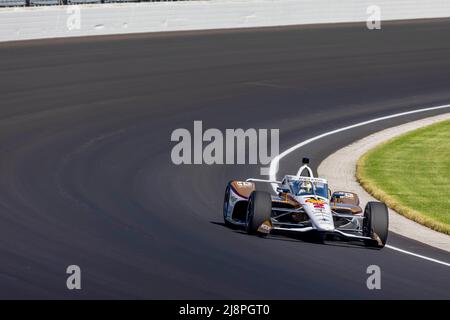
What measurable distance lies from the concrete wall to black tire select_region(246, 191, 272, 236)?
1941 centimetres

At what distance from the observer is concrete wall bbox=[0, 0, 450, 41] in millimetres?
35938

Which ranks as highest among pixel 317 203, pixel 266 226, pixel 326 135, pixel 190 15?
pixel 190 15

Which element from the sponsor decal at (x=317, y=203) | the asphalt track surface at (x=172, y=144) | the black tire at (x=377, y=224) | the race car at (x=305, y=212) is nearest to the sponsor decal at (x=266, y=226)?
the race car at (x=305, y=212)

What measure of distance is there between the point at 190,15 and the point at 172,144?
1582cm

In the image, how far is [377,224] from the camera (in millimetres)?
17078

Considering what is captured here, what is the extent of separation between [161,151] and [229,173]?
214 centimetres

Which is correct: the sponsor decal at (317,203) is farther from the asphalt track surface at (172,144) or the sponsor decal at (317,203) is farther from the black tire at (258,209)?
the black tire at (258,209)

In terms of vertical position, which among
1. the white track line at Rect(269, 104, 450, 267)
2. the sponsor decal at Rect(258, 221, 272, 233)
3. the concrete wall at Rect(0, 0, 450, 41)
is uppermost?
the concrete wall at Rect(0, 0, 450, 41)

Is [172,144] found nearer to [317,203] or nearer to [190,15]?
[317,203]

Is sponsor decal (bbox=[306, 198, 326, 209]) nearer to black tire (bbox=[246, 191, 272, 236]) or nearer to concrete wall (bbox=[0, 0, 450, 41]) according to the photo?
black tire (bbox=[246, 191, 272, 236])

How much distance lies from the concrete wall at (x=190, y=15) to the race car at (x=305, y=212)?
1853 cm

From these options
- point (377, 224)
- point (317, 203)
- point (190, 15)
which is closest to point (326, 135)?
point (317, 203)

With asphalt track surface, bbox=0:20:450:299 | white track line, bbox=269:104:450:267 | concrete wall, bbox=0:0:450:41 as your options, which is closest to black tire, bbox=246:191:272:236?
asphalt track surface, bbox=0:20:450:299

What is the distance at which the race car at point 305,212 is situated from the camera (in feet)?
55.9
